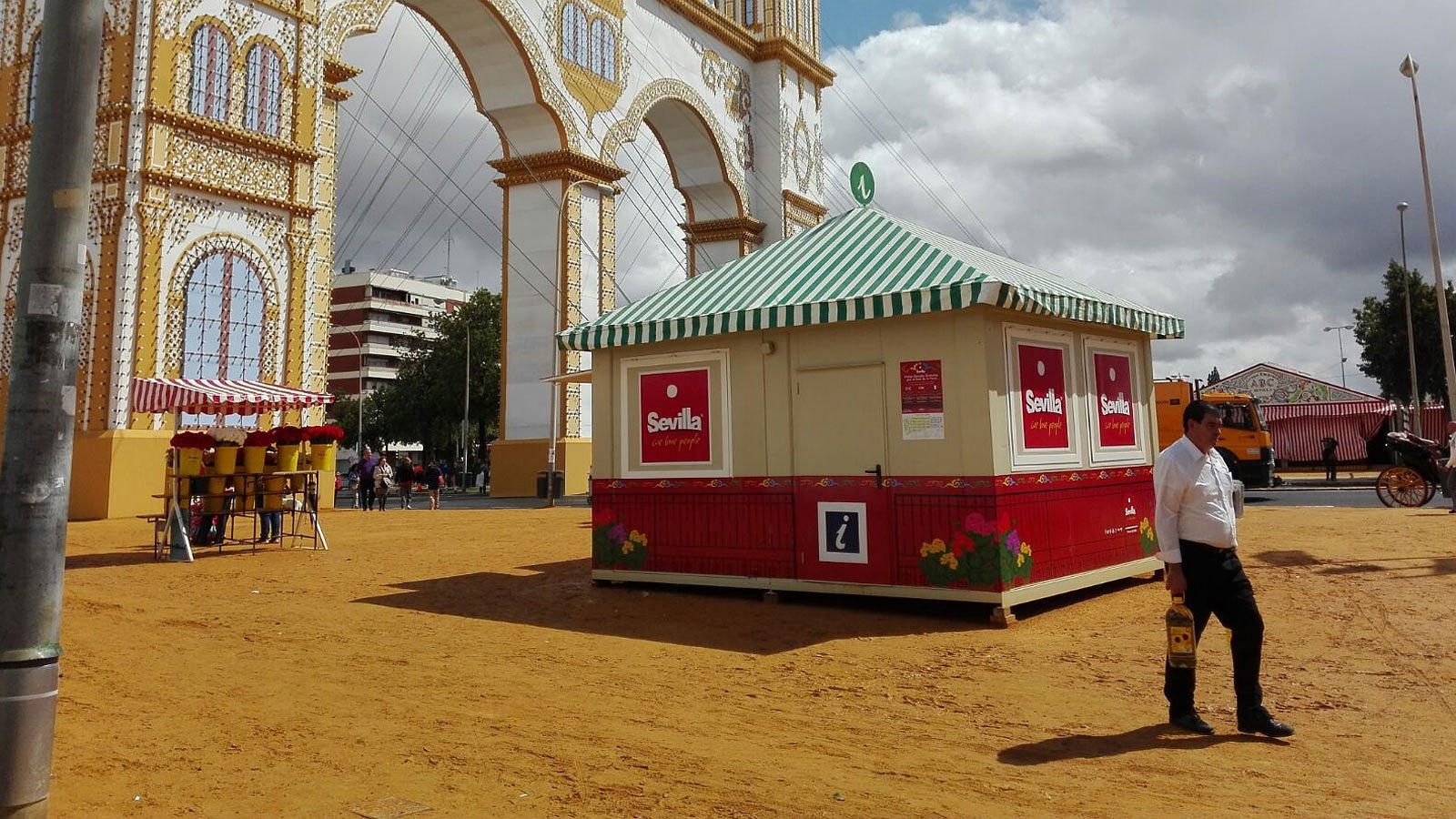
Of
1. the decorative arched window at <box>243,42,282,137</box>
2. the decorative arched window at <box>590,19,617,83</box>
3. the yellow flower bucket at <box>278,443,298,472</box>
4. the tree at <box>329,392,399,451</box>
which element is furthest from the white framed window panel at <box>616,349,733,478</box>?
the tree at <box>329,392,399,451</box>

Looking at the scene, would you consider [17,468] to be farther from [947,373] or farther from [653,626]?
[947,373]

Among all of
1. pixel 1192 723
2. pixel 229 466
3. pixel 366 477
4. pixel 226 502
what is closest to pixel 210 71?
pixel 229 466

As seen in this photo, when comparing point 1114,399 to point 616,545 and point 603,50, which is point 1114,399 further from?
point 603,50

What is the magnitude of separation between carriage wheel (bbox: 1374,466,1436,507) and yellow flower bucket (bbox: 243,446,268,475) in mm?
18140

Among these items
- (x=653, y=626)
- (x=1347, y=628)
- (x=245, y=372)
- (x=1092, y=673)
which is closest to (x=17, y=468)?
(x=653, y=626)

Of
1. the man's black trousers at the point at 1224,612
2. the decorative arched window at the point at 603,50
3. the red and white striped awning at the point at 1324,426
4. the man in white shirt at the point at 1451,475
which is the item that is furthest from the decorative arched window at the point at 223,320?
the red and white striped awning at the point at 1324,426

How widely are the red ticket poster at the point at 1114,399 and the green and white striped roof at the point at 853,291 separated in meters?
0.43

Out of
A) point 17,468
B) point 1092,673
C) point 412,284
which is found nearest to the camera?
point 17,468

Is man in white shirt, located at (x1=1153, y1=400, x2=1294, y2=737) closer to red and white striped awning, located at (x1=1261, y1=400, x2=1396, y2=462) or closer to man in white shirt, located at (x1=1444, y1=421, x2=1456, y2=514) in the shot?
man in white shirt, located at (x1=1444, y1=421, x2=1456, y2=514)

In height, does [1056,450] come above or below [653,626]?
above

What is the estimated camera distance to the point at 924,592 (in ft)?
25.8

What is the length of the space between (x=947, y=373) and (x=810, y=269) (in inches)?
71.3

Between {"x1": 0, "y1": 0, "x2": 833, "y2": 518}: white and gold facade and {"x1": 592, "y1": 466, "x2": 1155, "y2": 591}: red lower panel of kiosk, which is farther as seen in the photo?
{"x1": 0, "y1": 0, "x2": 833, "y2": 518}: white and gold facade

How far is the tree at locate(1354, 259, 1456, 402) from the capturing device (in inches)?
1479
